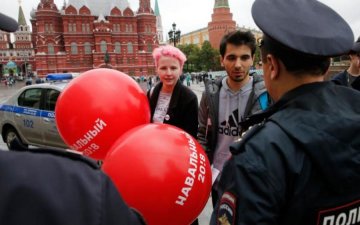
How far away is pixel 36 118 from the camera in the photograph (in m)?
6.63

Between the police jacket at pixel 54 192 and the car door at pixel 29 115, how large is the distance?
638cm

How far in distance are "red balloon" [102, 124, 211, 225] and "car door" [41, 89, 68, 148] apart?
493cm

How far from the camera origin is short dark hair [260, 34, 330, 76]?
121 cm

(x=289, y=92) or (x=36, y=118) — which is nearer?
(x=289, y=92)

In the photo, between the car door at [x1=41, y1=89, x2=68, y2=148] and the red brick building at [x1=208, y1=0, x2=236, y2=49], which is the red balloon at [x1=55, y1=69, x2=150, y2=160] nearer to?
the car door at [x1=41, y1=89, x2=68, y2=148]

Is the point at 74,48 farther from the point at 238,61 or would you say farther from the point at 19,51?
the point at 238,61

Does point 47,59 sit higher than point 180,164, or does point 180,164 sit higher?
point 47,59

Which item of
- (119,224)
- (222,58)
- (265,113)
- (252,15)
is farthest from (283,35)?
(222,58)

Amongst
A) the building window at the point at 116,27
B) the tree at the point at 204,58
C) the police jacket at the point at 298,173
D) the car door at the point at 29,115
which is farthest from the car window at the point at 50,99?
the tree at the point at 204,58

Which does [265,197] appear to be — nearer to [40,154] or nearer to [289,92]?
[289,92]

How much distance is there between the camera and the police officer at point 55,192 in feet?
2.19

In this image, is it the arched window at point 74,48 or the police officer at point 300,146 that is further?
the arched window at point 74,48

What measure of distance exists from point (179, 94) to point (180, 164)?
130cm

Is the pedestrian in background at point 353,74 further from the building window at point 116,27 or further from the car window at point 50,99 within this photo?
the building window at point 116,27
